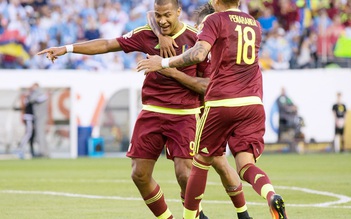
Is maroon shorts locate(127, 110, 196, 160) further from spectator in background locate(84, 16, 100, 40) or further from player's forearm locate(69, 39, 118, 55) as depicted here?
spectator in background locate(84, 16, 100, 40)

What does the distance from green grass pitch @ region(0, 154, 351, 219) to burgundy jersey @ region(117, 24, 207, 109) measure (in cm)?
168

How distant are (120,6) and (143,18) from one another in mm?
897

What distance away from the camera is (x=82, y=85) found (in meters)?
26.2

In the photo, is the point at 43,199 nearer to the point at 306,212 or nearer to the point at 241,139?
the point at 306,212

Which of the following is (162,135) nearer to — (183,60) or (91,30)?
(183,60)

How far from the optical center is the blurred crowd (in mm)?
26391

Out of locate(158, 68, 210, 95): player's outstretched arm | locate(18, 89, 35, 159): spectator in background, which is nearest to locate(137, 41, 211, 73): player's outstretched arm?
locate(158, 68, 210, 95): player's outstretched arm

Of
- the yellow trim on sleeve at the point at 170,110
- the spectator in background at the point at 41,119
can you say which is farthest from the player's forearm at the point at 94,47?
the spectator in background at the point at 41,119

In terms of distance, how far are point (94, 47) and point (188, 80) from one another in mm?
1036

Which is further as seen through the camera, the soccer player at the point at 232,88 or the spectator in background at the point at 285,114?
the spectator in background at the point at 285,114

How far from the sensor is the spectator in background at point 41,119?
26.1 metres

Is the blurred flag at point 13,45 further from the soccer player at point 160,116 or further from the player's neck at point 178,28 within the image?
the player's neck at point 178,28

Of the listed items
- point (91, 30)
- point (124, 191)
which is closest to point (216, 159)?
point (124, 191)

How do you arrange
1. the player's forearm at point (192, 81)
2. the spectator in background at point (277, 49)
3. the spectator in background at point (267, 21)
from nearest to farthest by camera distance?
the player's forearm at point (192, 81)
the spectator in background at point (277, 49)
the spectator in background at point (267, 21)
